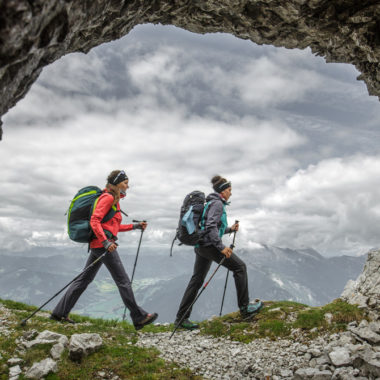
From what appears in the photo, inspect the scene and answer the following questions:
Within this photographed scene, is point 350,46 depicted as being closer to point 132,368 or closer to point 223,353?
point 223,353

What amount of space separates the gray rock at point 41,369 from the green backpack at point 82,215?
3589mm

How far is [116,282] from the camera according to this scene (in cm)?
906

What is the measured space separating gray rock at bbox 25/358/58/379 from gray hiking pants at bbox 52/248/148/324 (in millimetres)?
2978

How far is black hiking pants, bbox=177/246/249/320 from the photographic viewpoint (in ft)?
30.7

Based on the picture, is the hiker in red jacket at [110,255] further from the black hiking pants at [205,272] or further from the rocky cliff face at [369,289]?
the rocky cliff face at [369,289]

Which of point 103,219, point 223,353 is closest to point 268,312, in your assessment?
point 223,353

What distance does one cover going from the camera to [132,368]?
6375 millimetres

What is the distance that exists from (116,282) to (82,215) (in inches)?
99.2

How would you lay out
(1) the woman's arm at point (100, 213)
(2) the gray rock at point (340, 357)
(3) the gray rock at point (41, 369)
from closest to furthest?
(3) the gray rock at point (41, 369)
(2) the gray rock at point (340, 357)
(1) the woman's arm at point (100, 213)

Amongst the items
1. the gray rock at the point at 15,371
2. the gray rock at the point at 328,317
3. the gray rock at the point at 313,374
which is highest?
the gray rock at the point at 328,317

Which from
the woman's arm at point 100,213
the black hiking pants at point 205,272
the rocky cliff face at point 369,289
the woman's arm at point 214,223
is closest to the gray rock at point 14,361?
the woman's arm at point 100,213

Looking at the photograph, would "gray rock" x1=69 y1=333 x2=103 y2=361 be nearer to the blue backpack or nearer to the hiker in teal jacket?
the hiker in teal jacket

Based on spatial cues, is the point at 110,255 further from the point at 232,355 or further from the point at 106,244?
the point at 232,355

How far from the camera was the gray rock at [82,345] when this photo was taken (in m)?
6.41
